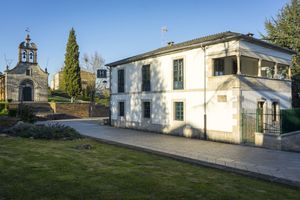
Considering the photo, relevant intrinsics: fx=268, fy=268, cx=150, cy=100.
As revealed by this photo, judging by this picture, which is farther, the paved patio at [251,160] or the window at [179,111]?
the window at [179,111]

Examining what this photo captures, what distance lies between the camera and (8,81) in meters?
40.2

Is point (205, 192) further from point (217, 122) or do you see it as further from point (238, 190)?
point (217, 122)

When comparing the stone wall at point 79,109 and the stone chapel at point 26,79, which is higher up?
the stone chapel at point 26,79

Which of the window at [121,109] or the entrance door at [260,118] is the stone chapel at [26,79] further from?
the entrance door at [260,118]

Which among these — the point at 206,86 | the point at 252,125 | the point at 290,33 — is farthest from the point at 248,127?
the point at 290,33

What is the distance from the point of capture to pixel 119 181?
269 inches

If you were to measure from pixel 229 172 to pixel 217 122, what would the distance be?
7503mm

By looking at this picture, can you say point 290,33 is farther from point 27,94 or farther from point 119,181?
point 27,94

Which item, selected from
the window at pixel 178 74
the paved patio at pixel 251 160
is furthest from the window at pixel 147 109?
the paved patio at pixel 251 160

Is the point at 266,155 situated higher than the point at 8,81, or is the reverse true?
the point at 8,81

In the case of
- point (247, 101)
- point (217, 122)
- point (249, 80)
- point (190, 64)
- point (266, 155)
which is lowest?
point (266, 155)

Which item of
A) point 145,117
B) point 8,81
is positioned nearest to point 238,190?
point 145,117

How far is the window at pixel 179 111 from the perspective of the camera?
18359 millimetres

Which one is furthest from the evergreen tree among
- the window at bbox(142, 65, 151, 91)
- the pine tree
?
the pine tree
